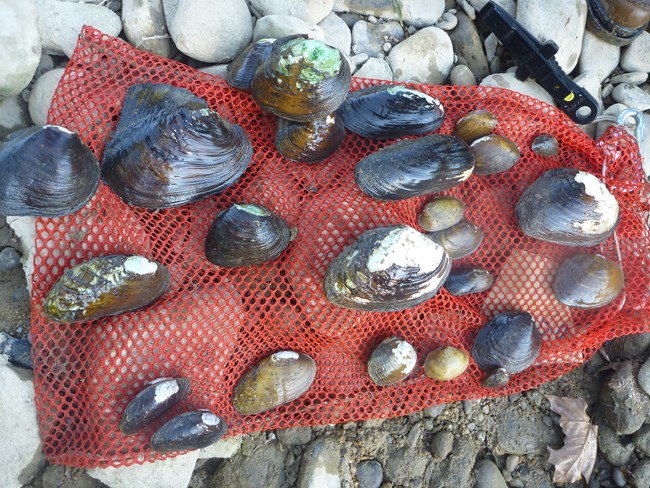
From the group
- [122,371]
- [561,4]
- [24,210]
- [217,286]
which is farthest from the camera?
[561,4]

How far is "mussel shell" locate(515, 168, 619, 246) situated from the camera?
2.95 meters

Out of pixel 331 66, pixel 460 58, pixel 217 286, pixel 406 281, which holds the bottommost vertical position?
pixel 217 286

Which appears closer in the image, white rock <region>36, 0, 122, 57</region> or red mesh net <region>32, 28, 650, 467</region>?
red mesh net <region>32, 28, 650, 467</region>

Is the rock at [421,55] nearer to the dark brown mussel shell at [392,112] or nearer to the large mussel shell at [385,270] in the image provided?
the dark brown mussel shell at [392,112]

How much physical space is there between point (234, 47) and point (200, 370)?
184cm

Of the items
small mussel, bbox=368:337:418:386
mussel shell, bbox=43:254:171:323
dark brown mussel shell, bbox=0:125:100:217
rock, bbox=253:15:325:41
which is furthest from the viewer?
rock, bbox=253:15:325:41

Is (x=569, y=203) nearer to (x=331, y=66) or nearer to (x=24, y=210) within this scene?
(x=331, y=66)

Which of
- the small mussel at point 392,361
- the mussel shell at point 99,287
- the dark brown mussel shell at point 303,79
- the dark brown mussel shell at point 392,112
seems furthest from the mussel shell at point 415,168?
the mussel shell at point 99,287

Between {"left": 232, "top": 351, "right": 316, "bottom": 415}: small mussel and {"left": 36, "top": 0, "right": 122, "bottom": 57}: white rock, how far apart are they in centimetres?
208

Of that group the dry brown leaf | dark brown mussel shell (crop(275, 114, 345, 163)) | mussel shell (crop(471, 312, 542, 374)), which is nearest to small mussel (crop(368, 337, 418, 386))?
mussel shell (crop(471, 312, 542, 374))

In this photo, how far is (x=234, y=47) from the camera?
3.06 m

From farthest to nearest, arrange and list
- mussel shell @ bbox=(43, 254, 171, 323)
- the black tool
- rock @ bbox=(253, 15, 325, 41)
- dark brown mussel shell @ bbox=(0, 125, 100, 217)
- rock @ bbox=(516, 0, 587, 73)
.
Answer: rock @ bbox=(516, 0, 587, 73) → the black tool → rock @ bbox=(253, 15, 325, 41) → mussel shell @ bbox=(43, 254, 171, 323) → dark brown mussel shell @ bbox=(0, 125, 100, 217)

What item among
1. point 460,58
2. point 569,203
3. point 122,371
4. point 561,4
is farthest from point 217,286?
point 561,4

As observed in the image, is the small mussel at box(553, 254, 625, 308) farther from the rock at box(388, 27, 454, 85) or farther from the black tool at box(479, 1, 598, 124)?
the rock at box(388, 27, 454, 85)
